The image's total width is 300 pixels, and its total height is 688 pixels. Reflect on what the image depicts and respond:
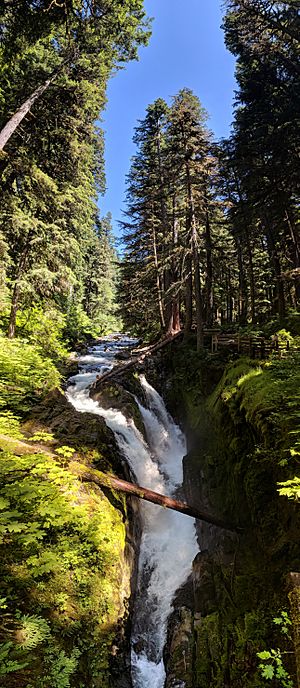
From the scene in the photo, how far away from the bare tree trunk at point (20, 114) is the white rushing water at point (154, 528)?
1052cm

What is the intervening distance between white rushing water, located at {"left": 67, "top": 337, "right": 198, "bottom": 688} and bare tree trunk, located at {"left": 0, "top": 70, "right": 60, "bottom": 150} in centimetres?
1052

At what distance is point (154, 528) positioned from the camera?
1117 cm

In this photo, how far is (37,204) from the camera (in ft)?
44.8

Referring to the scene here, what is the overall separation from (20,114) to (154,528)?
13.6 m

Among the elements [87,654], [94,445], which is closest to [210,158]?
[94,445]

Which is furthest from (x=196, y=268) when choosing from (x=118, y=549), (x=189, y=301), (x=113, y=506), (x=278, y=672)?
(x=278, y=672)

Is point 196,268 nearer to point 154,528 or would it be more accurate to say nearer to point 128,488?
point 154,528

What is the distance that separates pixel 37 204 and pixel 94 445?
989cm

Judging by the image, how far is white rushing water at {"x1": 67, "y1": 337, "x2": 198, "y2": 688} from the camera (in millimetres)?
7656

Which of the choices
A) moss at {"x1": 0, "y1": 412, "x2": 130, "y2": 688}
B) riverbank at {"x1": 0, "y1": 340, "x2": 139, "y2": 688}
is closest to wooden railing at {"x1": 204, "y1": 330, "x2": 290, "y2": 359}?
riverbank at {"x1": 0, "y1": 340, "x2": 139, "y2": 688}

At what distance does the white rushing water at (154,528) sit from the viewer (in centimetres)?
766

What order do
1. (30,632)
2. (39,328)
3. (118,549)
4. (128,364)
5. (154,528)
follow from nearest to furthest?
1. (30,632)
2. (118,549)
3. (154,528)
4. (39,328)
5. (128,364)

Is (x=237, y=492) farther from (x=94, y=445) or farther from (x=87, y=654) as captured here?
(x=87, y=654)

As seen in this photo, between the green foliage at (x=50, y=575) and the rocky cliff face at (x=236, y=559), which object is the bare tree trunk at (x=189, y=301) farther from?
the green foliage at (x=50, y=575)
